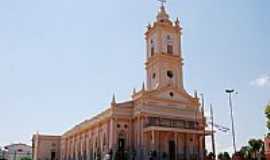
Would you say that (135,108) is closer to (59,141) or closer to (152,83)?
(152,83)

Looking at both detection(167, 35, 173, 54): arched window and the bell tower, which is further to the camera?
detection(167, 35, 173, 54): arched window

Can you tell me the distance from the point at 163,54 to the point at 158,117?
35.1 feet

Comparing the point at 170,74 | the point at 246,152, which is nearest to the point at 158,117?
the point at 170,74

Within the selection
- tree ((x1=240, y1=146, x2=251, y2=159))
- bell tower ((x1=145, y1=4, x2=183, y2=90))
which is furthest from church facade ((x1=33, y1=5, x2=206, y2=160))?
tree ((x1=240, y1=146, x2=251, y2=159))

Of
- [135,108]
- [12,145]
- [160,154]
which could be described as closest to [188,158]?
[160,154]

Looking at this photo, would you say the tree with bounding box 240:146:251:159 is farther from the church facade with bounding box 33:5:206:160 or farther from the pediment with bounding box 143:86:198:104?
the pediment with bounding box 143:86:198:104

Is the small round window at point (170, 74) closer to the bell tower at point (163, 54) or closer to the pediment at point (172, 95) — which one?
the bell tower at point (163, 54)

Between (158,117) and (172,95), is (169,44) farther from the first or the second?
(158,117)

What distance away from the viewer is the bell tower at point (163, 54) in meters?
58.2

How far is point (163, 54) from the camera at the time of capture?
58.5m

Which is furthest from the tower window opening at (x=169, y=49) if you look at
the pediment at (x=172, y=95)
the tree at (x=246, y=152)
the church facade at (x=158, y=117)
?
the tree at (x=246, y=152)

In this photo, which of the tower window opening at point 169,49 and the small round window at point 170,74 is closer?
the small round window at point 170,74

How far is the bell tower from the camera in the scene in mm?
58156

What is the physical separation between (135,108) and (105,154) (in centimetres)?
817
